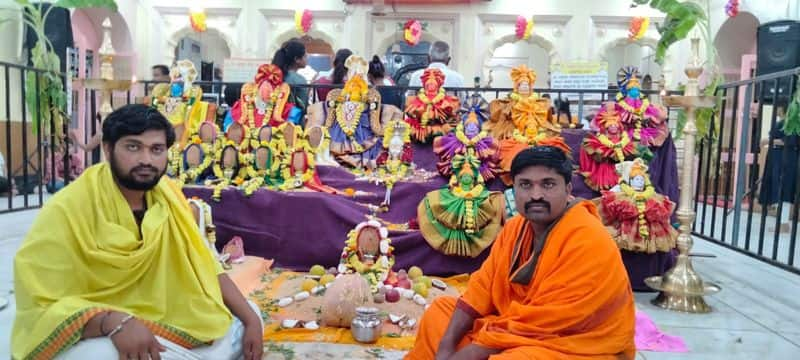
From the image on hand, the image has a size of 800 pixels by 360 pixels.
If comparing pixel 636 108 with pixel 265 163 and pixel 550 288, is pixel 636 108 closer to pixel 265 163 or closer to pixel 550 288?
pixel 265 163

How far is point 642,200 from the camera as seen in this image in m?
4.05

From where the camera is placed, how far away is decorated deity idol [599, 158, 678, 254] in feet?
13.2

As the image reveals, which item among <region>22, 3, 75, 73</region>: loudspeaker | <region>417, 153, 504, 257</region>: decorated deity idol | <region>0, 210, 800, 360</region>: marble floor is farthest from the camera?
<region>22, 3, 75, 73</region>: loudspeaker

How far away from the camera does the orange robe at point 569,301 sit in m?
2.00

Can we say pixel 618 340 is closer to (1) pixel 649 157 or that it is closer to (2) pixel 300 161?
(1) pixel 649 157

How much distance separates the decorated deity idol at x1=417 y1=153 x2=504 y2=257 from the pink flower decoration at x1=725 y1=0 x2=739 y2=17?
7.32 metres

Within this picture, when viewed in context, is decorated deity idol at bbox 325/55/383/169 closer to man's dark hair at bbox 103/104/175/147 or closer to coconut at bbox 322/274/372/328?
coconut at bbox 322/274/372/328

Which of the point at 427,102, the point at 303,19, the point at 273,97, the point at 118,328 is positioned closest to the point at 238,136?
the point at 273,97

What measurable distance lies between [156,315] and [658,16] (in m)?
11.6

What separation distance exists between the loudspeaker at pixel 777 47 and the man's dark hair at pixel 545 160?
22.4 ft

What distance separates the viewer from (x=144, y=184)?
2043 mm

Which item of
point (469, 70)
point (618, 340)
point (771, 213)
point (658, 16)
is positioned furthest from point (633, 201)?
point (658, 16)

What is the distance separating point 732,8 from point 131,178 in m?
9.91

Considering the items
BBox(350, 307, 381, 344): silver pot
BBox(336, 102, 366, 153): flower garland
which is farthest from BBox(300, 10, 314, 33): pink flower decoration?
BBox(350, 307, 381, 344): silver pot
